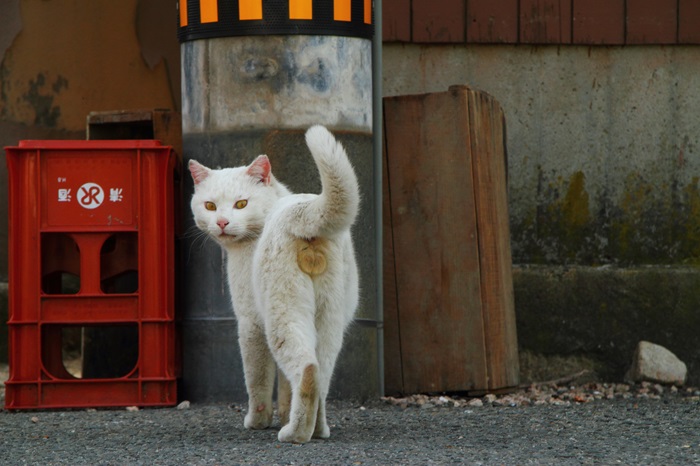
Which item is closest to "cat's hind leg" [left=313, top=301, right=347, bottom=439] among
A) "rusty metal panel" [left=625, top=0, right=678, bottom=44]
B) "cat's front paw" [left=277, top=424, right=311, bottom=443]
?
"cat's front paw" [left=277, top=424, right=311, bottom=443]

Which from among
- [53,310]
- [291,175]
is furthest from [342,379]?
[53,310]

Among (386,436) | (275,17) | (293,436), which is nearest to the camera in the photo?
(293,436)

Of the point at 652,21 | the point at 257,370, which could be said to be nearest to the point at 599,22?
the point at 652,21

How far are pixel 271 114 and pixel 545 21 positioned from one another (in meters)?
1.89

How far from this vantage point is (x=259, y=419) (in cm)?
497

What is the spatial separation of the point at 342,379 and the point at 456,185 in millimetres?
1130

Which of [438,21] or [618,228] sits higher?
[438,21]

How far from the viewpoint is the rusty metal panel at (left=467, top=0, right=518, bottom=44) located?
6.88 m

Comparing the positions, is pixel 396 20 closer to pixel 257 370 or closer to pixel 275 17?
pixel 275 17

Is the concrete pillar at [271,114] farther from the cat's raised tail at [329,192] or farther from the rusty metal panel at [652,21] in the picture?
the rusty metal panel at [652,21]

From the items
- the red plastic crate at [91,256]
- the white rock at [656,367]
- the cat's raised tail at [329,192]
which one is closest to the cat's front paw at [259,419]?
the cat's raised tail at [329,192]

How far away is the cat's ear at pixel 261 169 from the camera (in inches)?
194

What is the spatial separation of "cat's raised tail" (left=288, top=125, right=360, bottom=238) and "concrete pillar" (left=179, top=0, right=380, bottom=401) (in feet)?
5.08

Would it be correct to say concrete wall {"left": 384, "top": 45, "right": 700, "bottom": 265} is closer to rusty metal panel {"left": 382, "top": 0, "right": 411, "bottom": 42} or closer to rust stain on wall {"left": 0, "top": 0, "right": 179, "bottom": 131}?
rusty metal panel {"left": 382, "top": 0, "right": 411, "bottom": 42}
